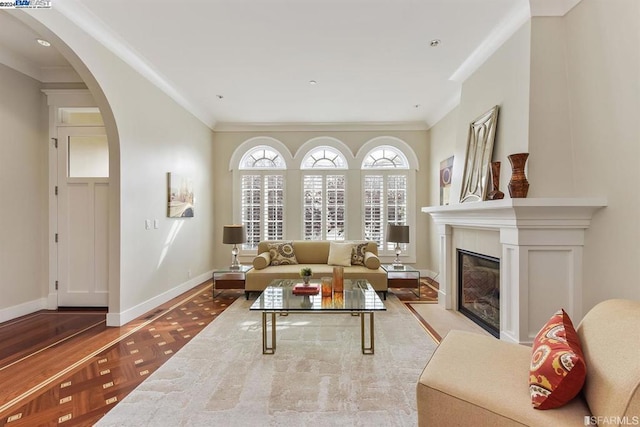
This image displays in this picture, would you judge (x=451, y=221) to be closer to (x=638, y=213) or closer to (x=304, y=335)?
(x=638, y=213)

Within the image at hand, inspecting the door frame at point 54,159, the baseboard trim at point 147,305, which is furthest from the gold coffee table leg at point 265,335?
the door frame at point 54,159

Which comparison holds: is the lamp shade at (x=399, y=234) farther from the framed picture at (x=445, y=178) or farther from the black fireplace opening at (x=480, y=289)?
the black fireplace opening at (x=480, y=289)

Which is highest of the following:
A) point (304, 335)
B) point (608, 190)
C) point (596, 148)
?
point (596, 148)

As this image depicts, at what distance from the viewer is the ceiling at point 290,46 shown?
2.78 metres

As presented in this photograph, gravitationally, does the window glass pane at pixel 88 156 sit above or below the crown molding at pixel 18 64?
below

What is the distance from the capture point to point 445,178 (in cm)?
530

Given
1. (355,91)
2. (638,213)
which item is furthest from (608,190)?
(355,91)

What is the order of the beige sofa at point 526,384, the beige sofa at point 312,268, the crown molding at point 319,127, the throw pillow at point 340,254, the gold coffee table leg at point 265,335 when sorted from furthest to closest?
the crown molding at point 319,127, the throw pillow at point 340,254, the beige sofa at point 312,268, the gold coffee table leg at point 265,335, the beige sofa at point 526,384

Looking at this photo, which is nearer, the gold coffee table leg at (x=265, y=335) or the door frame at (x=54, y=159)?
the gold coffee table leg at (x=265, y=335)

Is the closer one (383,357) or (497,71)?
(383,357)

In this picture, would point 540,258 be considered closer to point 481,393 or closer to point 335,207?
point 481,393

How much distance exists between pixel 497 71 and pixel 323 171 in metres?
3.67

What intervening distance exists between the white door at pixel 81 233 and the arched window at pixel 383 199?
4.46m

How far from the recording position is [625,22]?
6.88ft
